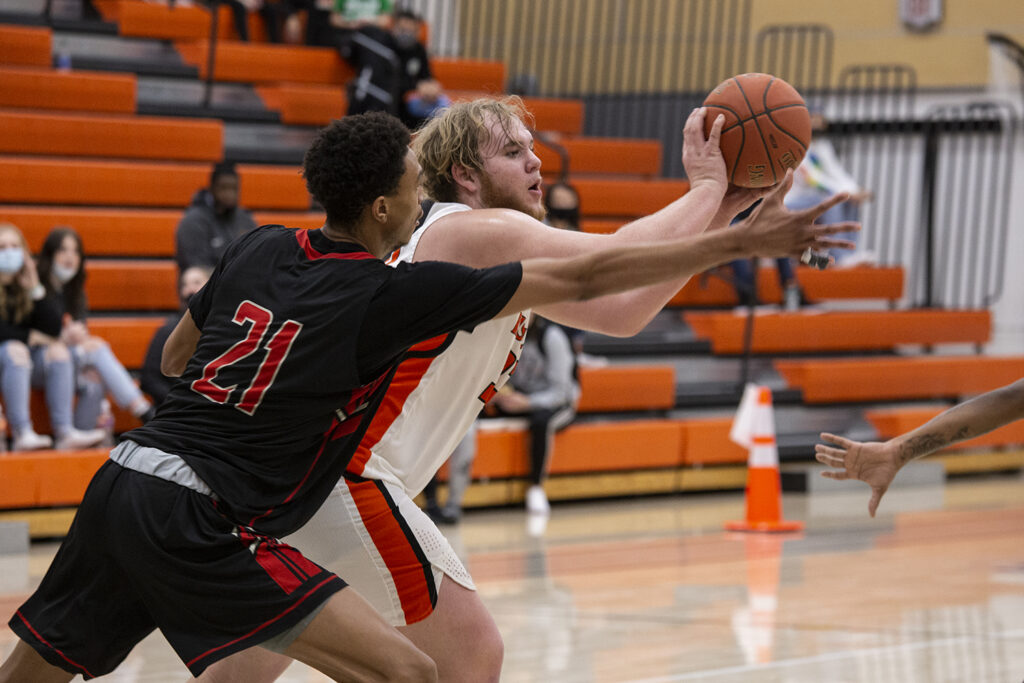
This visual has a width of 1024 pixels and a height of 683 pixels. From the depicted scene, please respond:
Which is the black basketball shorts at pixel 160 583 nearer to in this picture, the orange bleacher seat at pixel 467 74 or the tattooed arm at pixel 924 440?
the tattooed arm at pixel 924 440

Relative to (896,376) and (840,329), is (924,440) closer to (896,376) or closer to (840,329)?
(896,376)

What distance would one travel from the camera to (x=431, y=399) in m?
3.14

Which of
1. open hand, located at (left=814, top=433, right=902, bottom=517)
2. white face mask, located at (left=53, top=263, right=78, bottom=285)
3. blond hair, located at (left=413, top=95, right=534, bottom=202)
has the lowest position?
white face mask, located at (left=53, top=263, right=78, bottom=285)

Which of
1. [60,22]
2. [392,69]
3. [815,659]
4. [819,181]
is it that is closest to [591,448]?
[819,181]

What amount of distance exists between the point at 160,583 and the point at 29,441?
505 cm

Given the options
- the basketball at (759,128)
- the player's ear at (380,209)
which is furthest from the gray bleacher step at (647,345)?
the player's ear at (380,209)

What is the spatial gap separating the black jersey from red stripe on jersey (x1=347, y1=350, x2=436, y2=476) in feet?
0.98

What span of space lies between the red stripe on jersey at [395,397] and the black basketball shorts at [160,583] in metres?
0.45

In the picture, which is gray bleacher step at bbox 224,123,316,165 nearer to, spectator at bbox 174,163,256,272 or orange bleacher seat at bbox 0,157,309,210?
orange bleacher seat at bbox 0,157,309,210

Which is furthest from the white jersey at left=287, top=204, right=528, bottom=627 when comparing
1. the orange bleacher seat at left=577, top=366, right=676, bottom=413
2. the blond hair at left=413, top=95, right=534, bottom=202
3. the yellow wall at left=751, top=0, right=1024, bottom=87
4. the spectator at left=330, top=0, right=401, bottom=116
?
the yellow wall at left=751, top=0, right=1024, bottom=87

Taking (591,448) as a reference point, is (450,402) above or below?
above

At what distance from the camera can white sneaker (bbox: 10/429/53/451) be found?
289 inches

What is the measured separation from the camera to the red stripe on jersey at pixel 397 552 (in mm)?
3016

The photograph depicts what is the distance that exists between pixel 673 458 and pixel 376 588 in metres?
6.89
